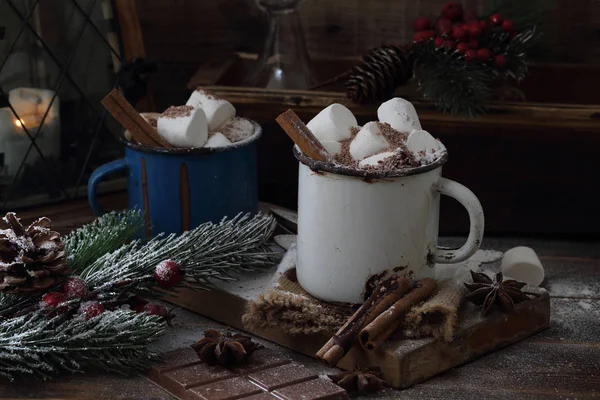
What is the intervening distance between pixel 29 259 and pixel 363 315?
353mm

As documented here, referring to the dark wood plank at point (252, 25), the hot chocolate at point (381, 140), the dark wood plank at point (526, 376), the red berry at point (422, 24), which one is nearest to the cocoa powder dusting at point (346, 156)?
the hot chocolate at point (381, 140)

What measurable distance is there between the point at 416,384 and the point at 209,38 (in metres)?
0.91

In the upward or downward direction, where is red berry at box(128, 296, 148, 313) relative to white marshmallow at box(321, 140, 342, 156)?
downward

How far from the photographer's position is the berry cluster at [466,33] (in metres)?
1.27

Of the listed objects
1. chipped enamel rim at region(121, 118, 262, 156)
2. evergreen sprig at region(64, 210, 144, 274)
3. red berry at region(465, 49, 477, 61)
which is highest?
red berry at region(465, 49, 477, 61)

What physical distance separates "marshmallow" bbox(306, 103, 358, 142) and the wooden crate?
0.81 feet

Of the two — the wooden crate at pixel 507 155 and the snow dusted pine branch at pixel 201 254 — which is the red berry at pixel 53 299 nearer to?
the snow dusted pine branch at pixel 201 254

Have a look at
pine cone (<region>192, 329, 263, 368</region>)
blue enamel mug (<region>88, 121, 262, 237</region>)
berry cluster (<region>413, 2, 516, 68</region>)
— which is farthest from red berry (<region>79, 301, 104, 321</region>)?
berry cluster (<region>413, 2, 516, 68</region>)

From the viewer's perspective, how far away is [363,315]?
3.11 feet

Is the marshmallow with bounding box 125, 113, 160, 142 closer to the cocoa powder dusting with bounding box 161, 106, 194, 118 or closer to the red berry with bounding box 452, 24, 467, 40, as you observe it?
the cocoa powder dusting with bounding box 161, 106, 194, 118

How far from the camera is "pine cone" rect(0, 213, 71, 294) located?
957 mm

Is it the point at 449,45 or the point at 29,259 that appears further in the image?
the point at 449,45

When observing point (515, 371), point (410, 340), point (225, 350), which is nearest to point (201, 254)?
point (225, 350)

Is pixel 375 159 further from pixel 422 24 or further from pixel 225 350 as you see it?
pixel 422 24
